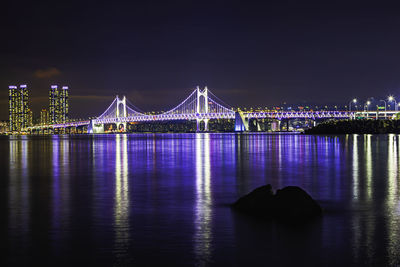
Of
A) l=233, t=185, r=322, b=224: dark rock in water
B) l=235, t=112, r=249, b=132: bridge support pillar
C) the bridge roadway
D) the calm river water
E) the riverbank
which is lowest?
the calm river water

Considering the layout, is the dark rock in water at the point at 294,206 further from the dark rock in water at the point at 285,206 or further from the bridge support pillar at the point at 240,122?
the bridge support pillar at the point at 240,122

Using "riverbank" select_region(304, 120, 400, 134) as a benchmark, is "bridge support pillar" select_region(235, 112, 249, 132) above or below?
above

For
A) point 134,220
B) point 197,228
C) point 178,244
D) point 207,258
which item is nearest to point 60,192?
point 134,220

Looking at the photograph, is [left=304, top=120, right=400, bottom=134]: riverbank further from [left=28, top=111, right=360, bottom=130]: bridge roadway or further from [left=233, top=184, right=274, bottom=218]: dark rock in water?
[left=233, top=184, right=274, bottom=218]: dark rock in water

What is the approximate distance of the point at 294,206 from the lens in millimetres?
8734

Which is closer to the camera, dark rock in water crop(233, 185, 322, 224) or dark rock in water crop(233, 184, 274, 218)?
dark rock in water crop(233, 185, 322, 224)

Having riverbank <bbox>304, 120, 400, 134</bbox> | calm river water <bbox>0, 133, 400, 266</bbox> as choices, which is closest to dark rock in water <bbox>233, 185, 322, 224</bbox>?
calm river water <bbox>0, 133, 400, 266</bbox>

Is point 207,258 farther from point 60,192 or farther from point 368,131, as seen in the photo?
point 368,131

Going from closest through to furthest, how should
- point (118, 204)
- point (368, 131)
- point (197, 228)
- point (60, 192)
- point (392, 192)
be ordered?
point (197, 228) < point (118, 204) < point (392, 192) < point (60, 192) < point (368, 131)

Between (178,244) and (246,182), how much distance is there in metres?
8.55

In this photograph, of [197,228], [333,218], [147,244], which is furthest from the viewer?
[333,218]

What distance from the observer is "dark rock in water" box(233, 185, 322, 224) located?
28.2 ft

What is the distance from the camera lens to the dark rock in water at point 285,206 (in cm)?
860

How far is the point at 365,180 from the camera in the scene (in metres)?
15.3
